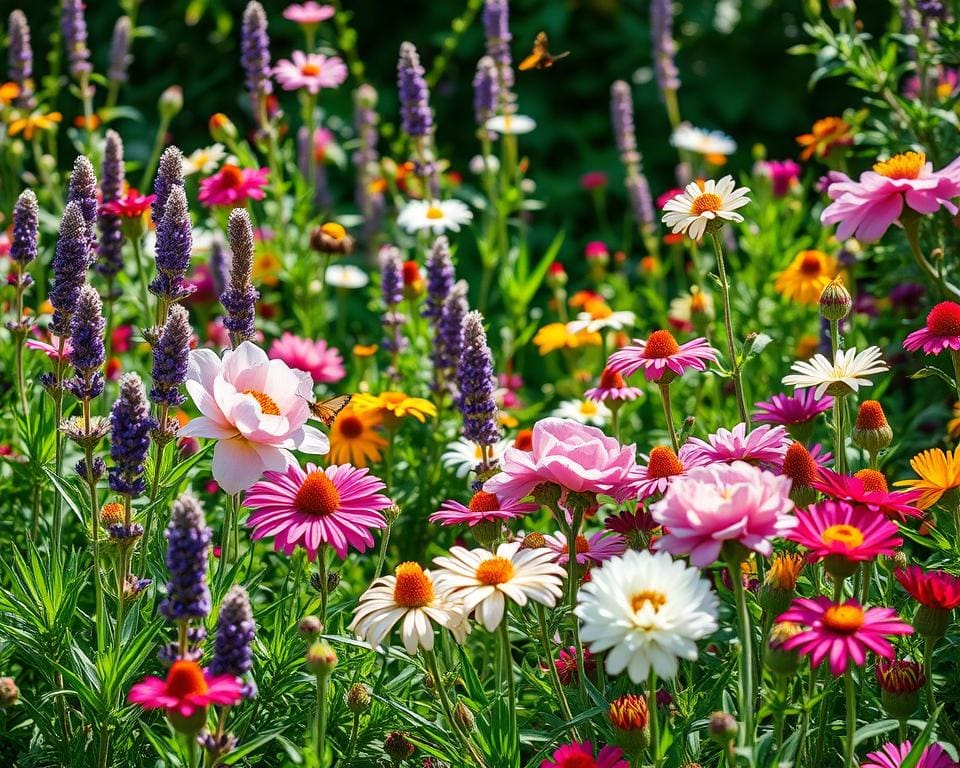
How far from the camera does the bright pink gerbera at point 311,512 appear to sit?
1846 millimetres

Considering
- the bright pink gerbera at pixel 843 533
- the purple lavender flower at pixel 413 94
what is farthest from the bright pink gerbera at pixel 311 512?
the purple lavender flower at pixel 413 94

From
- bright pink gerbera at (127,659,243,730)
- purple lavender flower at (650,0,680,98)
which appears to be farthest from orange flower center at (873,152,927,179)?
purple lavender flower at (650,0,680,98)

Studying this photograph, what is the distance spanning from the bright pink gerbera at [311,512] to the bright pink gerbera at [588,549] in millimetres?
313

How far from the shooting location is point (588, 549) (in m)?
2.07

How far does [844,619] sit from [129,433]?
104 centimetres

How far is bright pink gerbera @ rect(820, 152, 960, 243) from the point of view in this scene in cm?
218

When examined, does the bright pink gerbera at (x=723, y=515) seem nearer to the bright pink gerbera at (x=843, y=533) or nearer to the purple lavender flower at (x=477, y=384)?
the bright pink gerbera at (x=843, y=533)

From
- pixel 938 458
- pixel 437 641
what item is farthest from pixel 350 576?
pixel 938 458

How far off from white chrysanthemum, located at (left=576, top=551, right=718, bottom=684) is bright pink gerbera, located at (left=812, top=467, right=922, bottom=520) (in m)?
0.32

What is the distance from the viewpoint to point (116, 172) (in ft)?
8.73

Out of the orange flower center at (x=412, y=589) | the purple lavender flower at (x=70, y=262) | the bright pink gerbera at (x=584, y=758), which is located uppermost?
the purple lavender flower at (x=70, y=262)

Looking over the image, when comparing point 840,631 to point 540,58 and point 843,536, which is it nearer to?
point 843,536

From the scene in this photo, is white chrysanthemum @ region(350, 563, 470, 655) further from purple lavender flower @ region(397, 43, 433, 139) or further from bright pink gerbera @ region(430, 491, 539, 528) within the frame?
purple lavender flower @ region(397, 43, 433, 139)

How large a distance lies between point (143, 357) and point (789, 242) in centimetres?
219
